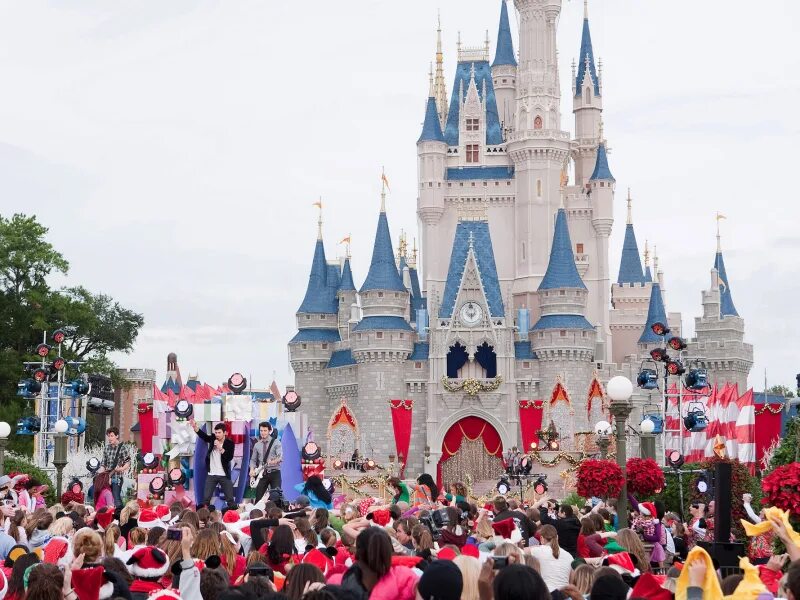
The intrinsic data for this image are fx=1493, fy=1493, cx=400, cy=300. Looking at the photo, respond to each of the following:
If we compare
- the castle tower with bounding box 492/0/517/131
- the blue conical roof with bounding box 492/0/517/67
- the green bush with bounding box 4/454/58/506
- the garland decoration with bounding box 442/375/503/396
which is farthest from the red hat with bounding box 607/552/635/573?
the blue conical roof with bounding box 492/0/517/67

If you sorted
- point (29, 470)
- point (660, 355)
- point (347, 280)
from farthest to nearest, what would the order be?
point (347, 280) → point (29, 470) → point (660, 355)

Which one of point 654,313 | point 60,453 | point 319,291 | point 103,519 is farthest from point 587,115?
point 103,519

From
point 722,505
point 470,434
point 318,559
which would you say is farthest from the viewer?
point 470,434

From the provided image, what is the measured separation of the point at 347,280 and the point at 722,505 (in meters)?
60.2

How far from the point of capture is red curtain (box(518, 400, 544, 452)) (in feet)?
210

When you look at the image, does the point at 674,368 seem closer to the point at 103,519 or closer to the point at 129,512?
the point at 103,519

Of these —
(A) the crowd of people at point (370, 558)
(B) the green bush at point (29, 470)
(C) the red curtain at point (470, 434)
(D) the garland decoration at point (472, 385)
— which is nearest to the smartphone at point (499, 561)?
(A) the crowd of people at point (370, 558)

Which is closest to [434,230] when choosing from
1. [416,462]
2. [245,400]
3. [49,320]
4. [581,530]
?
[416,462]

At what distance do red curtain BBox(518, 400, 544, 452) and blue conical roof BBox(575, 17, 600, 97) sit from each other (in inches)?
770

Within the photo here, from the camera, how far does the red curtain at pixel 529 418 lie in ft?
210

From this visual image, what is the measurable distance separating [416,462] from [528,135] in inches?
649

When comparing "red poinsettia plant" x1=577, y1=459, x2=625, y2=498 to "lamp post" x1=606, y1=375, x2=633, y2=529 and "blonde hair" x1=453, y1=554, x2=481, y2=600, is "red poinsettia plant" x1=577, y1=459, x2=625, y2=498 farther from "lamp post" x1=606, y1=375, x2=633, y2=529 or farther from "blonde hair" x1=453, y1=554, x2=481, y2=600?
"blonde hair" x1=453, y1=554, x2=481, y2=600

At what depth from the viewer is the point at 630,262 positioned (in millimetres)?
78750

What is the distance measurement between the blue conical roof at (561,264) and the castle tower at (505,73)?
8662 millimetres
